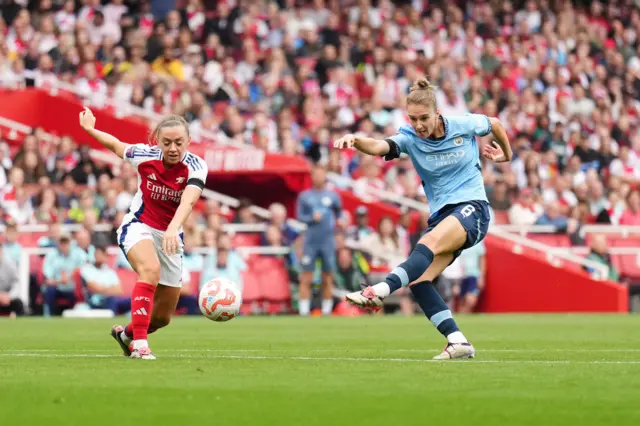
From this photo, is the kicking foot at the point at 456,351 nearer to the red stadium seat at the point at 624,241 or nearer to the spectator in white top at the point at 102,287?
the spectator in white top at the point at 102,287

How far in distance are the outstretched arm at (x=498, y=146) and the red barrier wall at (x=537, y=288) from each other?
496 inches

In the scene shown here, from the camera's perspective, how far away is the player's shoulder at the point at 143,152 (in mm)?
9961

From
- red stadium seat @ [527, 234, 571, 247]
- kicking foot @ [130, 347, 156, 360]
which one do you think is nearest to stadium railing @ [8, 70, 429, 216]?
red stadium seat @ [527, 234, 571, 247]

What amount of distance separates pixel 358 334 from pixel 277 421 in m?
8.58

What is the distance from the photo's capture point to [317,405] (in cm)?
650

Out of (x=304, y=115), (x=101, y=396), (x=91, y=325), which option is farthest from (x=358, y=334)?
(x=304, y=115)

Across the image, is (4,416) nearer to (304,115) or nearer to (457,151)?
(457,151)

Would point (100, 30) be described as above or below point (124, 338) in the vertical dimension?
above

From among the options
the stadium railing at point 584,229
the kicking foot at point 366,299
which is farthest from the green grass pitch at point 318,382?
the stadium railing at point 584,229

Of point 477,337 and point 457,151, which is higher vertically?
point 457,151

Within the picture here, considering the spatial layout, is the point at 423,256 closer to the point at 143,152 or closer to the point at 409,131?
the point at 409,131

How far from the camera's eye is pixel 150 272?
31.8ft

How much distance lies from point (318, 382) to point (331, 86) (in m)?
19.7

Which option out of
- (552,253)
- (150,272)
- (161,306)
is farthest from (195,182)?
(552,253)
